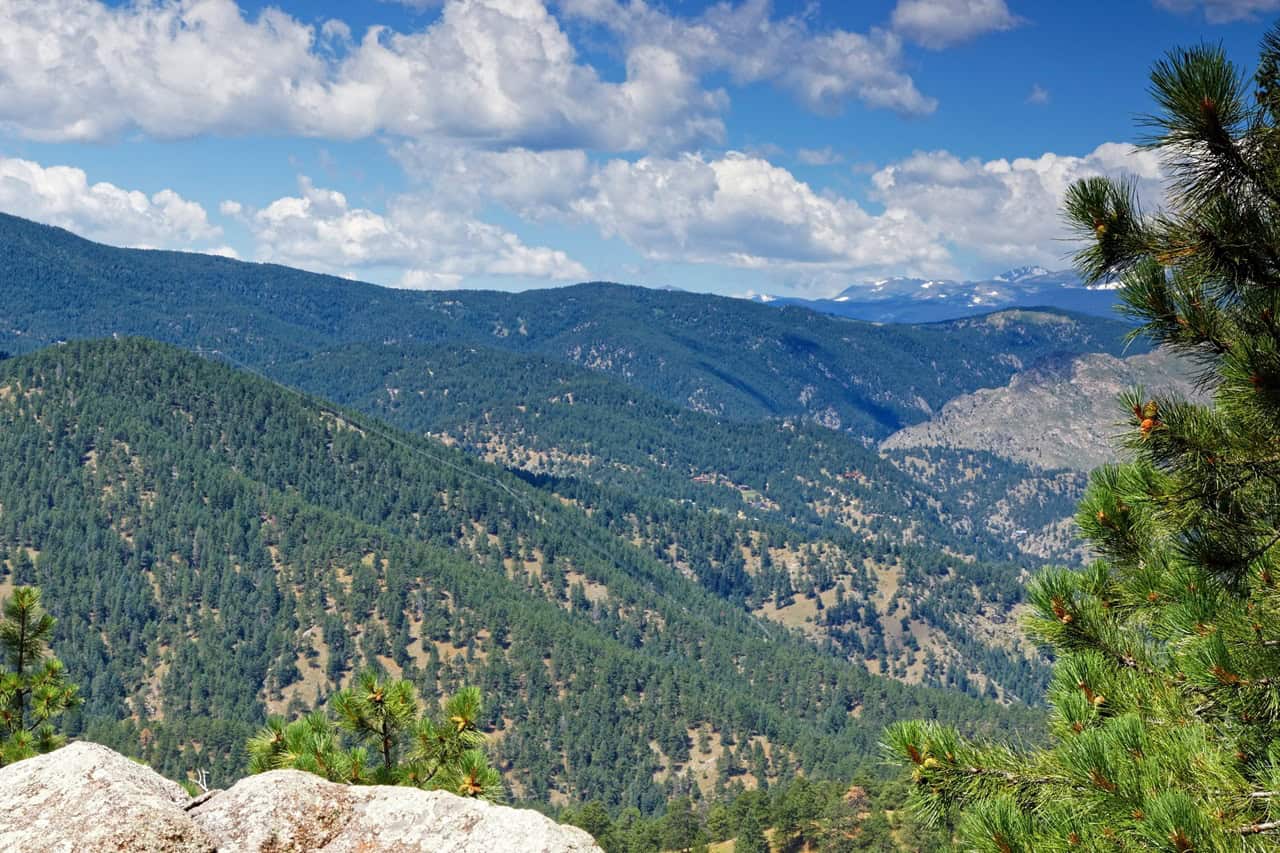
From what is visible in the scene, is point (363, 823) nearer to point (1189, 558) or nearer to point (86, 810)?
point (86, 810)

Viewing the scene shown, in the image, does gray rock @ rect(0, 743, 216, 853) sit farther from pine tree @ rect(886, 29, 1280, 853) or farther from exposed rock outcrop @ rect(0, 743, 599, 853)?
pine tree @ rect(886, 29, 1280, 853)

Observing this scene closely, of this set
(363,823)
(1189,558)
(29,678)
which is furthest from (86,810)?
(29,678)

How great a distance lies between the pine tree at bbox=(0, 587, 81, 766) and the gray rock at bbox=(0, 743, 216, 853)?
63.5 feet

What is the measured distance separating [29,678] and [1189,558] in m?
30.3

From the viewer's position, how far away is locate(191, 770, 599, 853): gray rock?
11.9m

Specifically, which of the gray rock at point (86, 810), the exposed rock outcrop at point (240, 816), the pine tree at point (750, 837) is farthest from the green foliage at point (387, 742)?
the pine tree at point (750, 837)

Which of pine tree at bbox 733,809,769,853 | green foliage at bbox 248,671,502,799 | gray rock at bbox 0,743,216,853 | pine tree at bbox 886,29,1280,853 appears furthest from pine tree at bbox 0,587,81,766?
pine tree at bbox 733,809,769,853

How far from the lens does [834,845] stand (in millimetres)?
149250

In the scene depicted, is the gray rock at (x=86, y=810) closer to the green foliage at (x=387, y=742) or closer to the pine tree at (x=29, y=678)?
the green foliage at (x=387, y=742)

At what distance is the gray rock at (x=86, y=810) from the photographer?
34.6ft

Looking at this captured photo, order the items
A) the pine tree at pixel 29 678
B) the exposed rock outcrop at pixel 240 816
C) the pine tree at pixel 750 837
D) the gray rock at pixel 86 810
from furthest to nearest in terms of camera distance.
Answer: the pine tree at pixel 750 837 → the pine tree at pixel 29 678 → the exposed rock outcrop at pixel 240 816 → the gray rock at pixel 86 810

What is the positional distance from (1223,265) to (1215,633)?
15.4ft

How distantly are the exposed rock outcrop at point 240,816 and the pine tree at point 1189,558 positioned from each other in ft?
19.1

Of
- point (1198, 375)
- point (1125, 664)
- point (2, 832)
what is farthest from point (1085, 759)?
point (2, 832)
